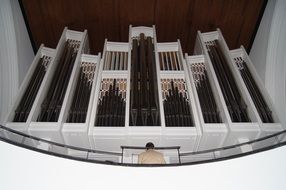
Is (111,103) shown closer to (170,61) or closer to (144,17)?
(170,61)

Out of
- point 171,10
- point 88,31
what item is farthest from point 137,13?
point 88,31

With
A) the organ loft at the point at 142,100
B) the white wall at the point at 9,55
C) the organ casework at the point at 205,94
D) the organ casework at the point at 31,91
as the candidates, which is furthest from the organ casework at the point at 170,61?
the white wall at the point at 9,55

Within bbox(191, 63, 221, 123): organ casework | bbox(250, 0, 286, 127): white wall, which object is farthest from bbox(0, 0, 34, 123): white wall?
bbox(250, 0, 286, 127): white wall

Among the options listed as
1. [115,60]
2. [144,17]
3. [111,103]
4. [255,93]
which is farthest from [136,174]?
[144,17]

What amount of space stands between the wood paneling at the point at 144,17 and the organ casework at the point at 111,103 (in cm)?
231

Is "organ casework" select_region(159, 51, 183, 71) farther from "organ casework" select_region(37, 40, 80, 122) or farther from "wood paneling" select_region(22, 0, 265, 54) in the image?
"organ casework" select_region(37, 40, 80, 122)

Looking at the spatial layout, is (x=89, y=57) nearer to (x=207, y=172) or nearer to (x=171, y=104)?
(x=171, y=104)

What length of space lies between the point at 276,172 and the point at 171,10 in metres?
5.72

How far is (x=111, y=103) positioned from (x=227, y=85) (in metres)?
2.46

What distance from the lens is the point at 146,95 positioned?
6262mm

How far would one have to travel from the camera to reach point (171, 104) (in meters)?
6.09

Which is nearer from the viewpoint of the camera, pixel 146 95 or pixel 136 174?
pixel 136 174

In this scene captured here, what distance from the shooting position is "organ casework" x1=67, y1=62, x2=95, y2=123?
5.82 metres

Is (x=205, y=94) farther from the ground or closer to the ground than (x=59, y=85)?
closer to the ground
